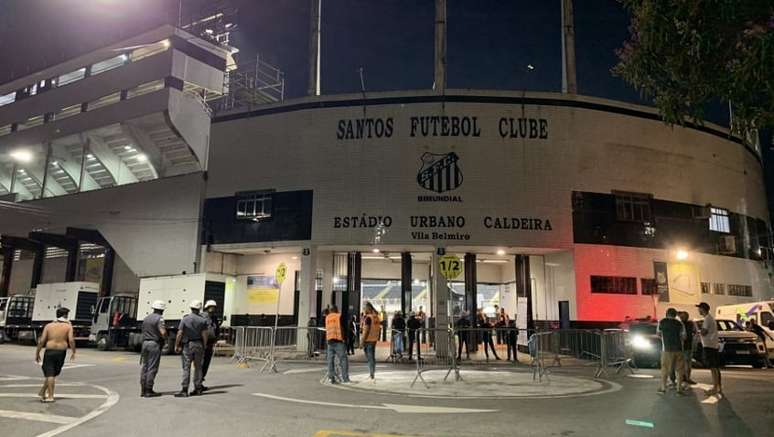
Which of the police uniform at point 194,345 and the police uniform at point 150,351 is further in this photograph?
the police uniform at point 194,345

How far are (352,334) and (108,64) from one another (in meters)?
26.3

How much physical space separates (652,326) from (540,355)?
5881mm

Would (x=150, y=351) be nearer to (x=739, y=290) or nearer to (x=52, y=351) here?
(x=52, y=351)

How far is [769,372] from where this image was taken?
1634 cm

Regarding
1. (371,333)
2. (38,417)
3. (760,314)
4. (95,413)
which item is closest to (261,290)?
(371,333)

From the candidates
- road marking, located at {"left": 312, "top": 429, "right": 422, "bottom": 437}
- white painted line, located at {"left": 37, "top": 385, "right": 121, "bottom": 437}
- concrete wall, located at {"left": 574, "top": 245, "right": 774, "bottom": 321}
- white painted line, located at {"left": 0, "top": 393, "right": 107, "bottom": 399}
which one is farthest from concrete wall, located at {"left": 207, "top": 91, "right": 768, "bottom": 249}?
road marking, located at {"left": 312, "top": 429, "right": 422, "bottom": 437}


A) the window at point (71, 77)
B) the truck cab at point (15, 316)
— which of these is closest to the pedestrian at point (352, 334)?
the truck cab at point (15, 316)

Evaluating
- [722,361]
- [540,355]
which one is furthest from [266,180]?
[722,361]

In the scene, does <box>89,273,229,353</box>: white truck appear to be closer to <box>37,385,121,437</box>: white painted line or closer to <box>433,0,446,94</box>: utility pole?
<box>37,385,121,437</box>: white painted line

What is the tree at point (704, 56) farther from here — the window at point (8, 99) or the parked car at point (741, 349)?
the window at point (8, 99)

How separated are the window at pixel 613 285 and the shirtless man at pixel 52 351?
64.8 feet

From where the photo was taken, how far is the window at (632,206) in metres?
24.1

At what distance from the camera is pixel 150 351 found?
10.8 metres

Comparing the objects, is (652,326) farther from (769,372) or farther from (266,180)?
(266,180)
